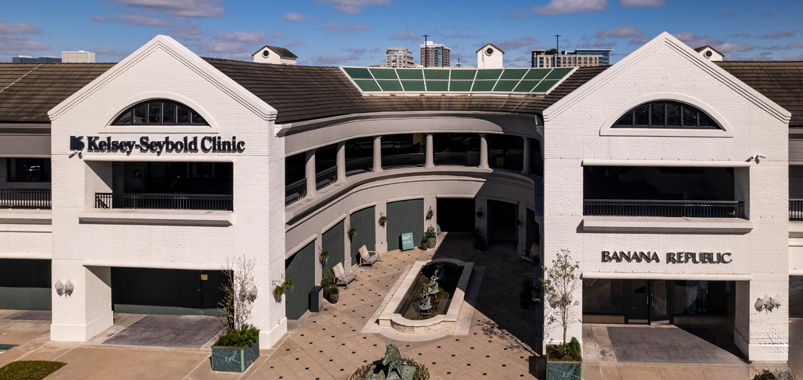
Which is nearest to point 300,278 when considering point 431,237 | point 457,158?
point 431,237

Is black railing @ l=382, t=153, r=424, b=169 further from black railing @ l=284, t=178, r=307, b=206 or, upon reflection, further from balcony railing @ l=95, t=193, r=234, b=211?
balcony railing @ l=95, t=193, r=234, b=211

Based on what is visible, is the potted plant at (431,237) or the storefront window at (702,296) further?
the potted plant at (431,237)

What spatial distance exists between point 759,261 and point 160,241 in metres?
23.6

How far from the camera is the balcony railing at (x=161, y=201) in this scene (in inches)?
1097

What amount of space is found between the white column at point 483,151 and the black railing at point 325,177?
10.9 meters

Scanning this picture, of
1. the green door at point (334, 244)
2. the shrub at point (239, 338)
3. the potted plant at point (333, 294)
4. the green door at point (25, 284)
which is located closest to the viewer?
the shrub at point (239, 338)

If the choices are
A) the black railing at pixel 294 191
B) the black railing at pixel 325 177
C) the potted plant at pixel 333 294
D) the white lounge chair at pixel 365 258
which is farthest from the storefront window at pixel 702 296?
the black railing at pixel 325 177

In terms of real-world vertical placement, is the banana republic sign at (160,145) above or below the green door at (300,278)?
above

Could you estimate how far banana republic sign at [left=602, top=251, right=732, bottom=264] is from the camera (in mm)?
24703

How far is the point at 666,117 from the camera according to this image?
81.0 feet

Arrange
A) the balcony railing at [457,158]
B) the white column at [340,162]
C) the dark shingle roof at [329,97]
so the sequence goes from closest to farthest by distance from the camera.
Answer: the dark shingle roof at [329,97], the white column at [340,162], the balcony railing at [457,158]

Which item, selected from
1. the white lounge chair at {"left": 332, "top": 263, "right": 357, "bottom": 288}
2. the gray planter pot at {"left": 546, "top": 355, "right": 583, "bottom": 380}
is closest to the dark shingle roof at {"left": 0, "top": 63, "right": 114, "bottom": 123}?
the white lounge chair at {"left": 332, "top": 263, "right": 357, "bottom": 288}

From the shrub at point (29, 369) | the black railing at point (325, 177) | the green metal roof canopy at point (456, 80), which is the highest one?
the green metal roof canopy at point (456, 80)

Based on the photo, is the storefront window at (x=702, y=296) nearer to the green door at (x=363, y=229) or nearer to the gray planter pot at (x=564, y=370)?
the gray planter pot at (x=564, y=370)
